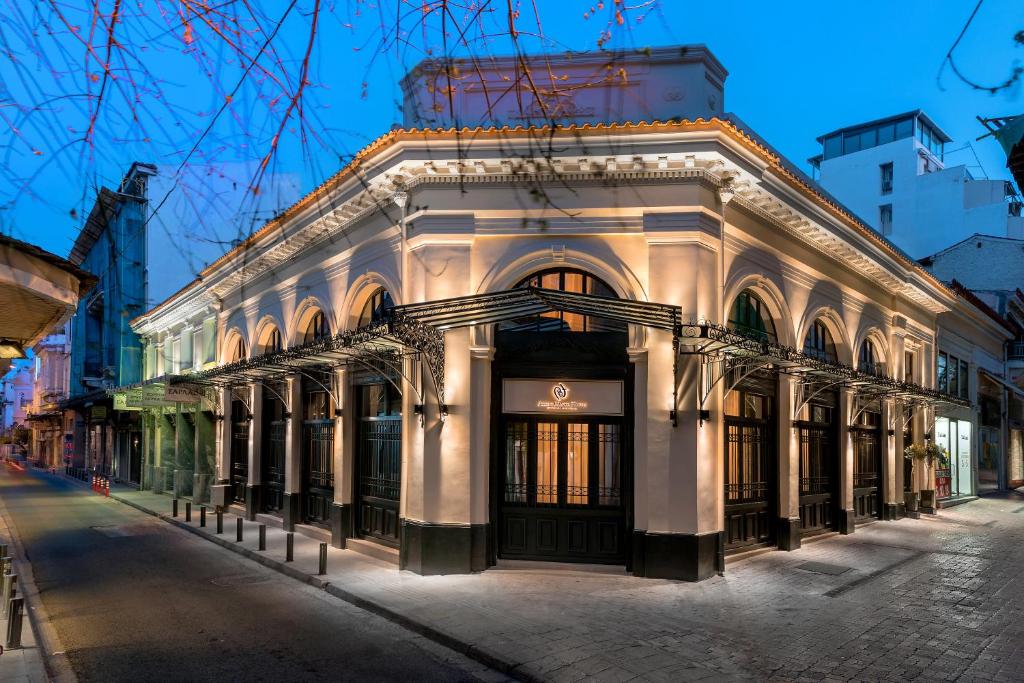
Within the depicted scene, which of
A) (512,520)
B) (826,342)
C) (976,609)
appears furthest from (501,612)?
(826,342)

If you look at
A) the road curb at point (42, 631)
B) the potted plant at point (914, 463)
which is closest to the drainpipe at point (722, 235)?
the road curb at point (42, 631)

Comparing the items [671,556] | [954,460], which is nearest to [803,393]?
[671,556]

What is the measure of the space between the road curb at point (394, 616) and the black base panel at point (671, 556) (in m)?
3.89

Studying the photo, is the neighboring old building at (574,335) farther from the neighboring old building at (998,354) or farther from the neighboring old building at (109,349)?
the neighboring old building at (109,349)

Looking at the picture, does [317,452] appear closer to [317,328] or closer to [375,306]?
[317,328]

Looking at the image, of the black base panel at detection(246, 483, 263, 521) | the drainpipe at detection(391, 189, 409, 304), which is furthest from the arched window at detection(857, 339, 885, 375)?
the black base panel at detection(246, 483, 263, 521)

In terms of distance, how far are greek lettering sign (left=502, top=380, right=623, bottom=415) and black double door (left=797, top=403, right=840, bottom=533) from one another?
5018 millimetres

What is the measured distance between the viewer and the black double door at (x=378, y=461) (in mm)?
13375

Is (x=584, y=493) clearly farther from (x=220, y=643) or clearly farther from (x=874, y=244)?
(x=874, y=244)

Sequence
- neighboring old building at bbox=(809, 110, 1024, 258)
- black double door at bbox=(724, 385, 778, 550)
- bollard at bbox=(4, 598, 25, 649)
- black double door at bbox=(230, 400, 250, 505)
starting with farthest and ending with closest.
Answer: neighboring old building at bbox=(809, 110, 1024, 258)
black double door at bbox=(230, 400, 250, 505)
black double door at bbox=(724, 385, 778, 550)
bollard at bbox=(4, 598, 25, 649)

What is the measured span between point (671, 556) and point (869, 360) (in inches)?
434

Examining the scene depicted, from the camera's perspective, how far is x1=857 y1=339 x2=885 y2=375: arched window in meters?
19.1

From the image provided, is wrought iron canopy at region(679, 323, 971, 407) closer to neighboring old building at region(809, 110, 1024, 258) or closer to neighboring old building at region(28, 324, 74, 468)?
neighboring old building at region(809, 110, 1024, 258)

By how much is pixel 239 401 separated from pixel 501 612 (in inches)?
556
